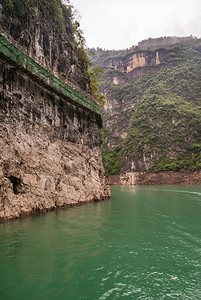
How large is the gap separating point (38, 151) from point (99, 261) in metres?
9.27

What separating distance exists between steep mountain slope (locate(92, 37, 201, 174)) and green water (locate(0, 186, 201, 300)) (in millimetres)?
53102

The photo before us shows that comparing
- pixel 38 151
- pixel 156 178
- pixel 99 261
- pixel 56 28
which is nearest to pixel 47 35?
pixel 56 28

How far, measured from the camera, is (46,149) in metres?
14.4

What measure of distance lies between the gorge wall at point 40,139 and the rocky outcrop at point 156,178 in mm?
40576

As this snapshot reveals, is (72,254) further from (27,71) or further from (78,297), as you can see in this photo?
(27,71)

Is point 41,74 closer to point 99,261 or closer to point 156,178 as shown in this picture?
point 99,261

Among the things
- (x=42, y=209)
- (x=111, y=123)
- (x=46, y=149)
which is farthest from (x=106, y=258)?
(x=111, y=123)

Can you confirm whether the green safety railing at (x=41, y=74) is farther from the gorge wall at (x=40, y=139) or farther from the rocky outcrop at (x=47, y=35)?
the rocky outcrop at (x=47, y=35)

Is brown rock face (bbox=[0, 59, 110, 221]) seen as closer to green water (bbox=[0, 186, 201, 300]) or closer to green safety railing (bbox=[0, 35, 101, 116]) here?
green safety railing (bbox=[0, 35, 101, 116])

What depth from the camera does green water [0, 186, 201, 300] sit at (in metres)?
4.41

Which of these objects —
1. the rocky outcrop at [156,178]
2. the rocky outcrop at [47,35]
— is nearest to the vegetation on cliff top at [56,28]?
the rocky outcrop at [47,35]

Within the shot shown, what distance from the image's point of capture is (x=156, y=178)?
201 feet

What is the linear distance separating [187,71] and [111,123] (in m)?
45.1

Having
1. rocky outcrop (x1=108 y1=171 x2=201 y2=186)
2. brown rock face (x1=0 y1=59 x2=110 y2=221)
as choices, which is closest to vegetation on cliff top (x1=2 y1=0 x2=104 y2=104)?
brown rock face (x1=0 y1=59 x2=110 y2=221)
